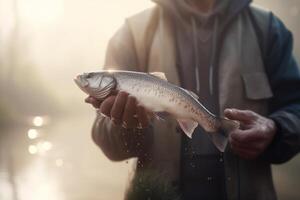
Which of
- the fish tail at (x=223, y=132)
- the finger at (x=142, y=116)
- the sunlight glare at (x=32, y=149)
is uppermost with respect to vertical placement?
the finger at (x=142, y=116)

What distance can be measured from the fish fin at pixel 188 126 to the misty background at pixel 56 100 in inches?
10.6

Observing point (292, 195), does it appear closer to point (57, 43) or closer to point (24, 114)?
point (57, 43)

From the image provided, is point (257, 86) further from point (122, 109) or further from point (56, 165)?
point (56, 165)

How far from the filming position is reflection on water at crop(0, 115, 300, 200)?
2.27 metres

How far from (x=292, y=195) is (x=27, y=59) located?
4.10ft

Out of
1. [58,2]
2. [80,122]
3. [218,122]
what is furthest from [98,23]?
[218,122]

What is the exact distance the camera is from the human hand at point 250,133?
172 centimetres

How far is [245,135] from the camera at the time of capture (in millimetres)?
1721

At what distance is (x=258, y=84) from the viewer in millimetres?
1834

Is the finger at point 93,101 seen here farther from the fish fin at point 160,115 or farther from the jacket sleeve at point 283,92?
the jacket sleeve at point 283,92

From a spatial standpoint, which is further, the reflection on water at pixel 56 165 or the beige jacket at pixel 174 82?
the reflection on water at pixel 56 165

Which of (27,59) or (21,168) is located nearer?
(27,59)

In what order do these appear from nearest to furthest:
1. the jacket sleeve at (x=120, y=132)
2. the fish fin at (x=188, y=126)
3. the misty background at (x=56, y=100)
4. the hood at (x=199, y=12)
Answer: the fish fin at (x=188, y=126) < the jacket sleeve at (x=120, y=132) < the hood at (x=199, y=12) < the misty background at (x=56, y=100)

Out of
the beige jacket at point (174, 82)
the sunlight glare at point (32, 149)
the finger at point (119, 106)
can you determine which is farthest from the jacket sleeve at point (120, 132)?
the sunlight glare at point (32, 149)
